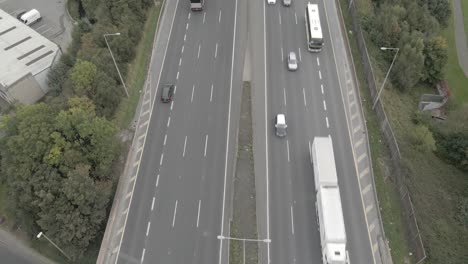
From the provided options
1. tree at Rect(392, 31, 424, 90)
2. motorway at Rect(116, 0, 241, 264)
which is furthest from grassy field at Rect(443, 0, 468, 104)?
motorway at Rect(116, 0, 241, 264)

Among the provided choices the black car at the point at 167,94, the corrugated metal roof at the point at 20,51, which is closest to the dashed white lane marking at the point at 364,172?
the black car at the point at 167,94

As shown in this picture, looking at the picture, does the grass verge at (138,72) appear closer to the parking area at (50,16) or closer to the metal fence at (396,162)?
the parking area at (50,16)

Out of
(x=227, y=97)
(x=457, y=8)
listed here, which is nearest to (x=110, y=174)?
(x=227, y=97)

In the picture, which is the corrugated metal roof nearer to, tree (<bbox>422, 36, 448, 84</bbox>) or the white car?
the white car

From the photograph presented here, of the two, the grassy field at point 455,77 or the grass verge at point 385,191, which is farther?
the grassy field at point 455,77

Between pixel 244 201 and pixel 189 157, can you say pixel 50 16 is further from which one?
pixel 244 201

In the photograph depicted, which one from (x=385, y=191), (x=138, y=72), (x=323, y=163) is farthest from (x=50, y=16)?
(x=385, y=191)
